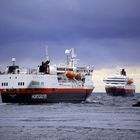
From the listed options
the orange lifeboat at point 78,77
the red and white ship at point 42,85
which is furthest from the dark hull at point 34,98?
the orange lifeboat at point 78,77

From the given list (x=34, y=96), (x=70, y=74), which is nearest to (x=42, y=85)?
(x=34, y=96)

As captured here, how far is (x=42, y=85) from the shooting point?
117 m

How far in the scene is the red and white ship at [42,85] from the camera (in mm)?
115625

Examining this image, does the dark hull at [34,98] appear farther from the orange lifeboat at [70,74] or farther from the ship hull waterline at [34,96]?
the orange lifeboat at [70,74]

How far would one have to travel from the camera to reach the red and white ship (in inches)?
4552

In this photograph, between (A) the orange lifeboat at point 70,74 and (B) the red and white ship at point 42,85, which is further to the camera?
(A) the orange lifeboat at point 70,74

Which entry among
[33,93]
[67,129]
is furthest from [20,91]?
[67,129]

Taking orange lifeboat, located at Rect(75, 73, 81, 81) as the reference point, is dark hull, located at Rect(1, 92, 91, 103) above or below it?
below

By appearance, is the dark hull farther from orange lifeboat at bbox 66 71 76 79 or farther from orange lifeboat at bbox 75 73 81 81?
orange lifeboat at bbox 75 73 81 81

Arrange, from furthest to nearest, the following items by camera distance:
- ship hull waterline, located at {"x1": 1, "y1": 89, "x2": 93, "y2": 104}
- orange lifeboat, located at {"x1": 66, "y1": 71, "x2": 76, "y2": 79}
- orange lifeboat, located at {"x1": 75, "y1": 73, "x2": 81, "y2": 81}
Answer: orange lifeboat, located at {"x1": 75, "y1": 73, "x2": 81, "y2": 81} → orange lifeboat, located at {"x1": 66, "y1": 71, "x2": 76, "y2": 79} → ship hull waterline, located at {"x1": 1, "y1": 89, "x2": 93, "y2": 104}

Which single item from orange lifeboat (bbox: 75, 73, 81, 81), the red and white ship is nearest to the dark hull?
the red and white ship

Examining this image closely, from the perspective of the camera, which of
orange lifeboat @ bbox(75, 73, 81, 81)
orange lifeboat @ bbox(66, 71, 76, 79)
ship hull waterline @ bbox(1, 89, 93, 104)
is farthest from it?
orange lifeboat @ bbox(75, 73, 81, 81)

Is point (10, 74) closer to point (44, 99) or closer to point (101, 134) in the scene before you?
point (44, 99)

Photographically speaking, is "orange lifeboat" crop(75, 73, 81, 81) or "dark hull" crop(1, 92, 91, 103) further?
"orange lifeboat" crop(75, 73, 81, 81)
